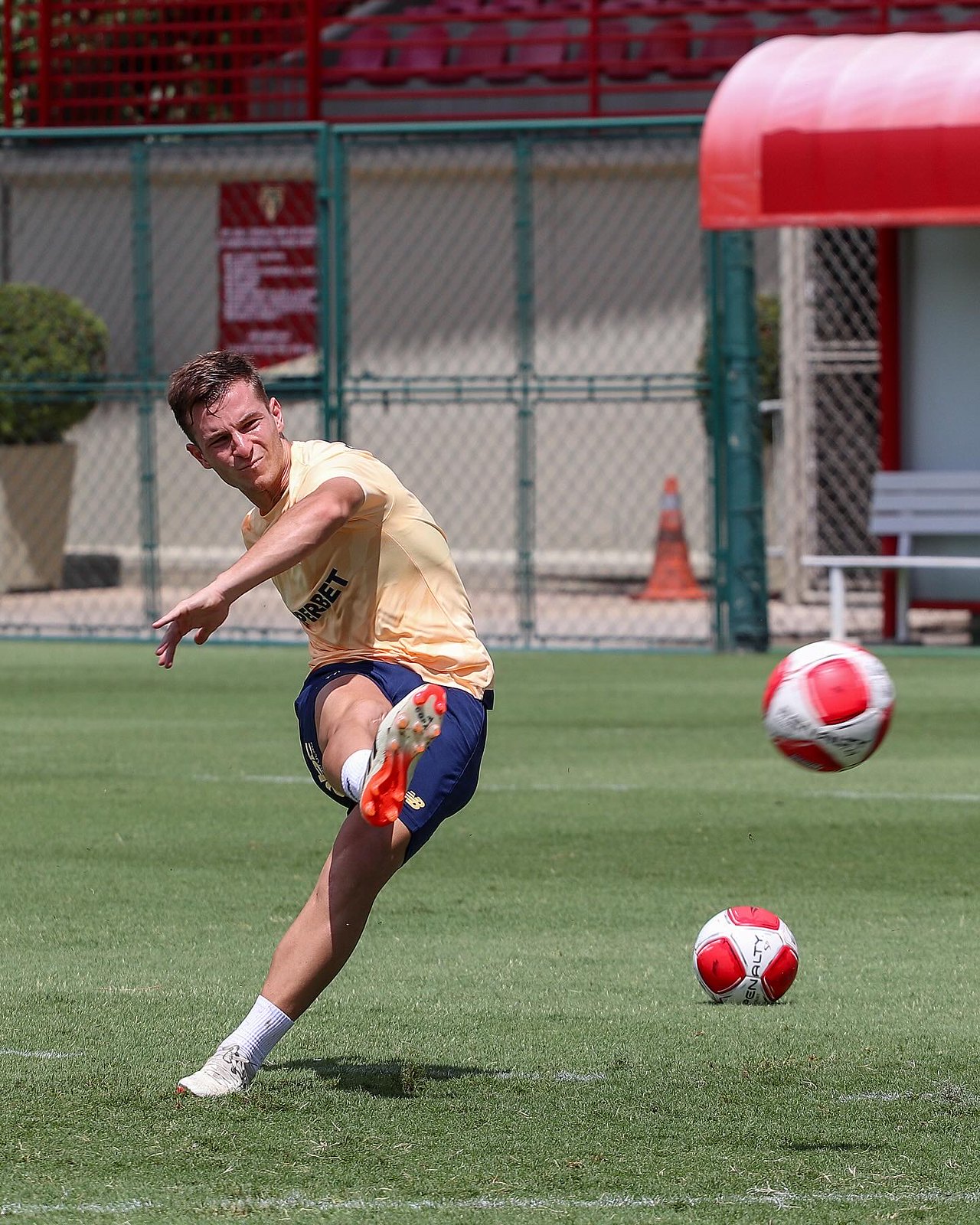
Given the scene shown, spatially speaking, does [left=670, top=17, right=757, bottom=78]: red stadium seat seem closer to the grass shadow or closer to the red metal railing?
the red metal railing

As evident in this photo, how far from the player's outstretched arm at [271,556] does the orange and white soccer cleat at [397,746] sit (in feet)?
1.31

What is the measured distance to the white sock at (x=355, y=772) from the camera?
188 inches

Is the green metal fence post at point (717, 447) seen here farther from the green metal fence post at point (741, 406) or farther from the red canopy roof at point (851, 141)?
the red canopy roof at point (851, 141)

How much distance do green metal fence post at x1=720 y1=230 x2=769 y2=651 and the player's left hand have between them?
33.6ft

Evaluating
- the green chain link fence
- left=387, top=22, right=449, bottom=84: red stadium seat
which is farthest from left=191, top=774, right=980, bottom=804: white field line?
left=387, top=22, right=449, bottom=84: red stadium seat

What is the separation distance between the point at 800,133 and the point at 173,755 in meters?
6.54

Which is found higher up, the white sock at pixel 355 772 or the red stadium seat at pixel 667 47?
the red stadium seat at pixel 667 47

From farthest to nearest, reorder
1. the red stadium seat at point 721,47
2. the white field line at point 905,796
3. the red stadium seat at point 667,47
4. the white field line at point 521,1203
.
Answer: the red stadium seat at point 667,47 < the red stadium seat at point 721,47 < the white field line at point 905,796 < the white field line at point 521,1203

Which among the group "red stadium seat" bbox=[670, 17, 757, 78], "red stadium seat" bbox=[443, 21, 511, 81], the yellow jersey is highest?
"red stadium seat" bbox=[443, 21, 511, 81]

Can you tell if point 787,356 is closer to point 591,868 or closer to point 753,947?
point 591,868

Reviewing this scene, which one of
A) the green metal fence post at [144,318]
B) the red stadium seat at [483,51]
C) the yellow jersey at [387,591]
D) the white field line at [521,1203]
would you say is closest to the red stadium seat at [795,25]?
the red stadium seat at [483,51]

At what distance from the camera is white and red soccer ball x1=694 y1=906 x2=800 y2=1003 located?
19.1 feet

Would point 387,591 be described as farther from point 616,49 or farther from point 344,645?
point 616,49

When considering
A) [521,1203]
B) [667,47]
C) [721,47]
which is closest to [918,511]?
[721,47]
